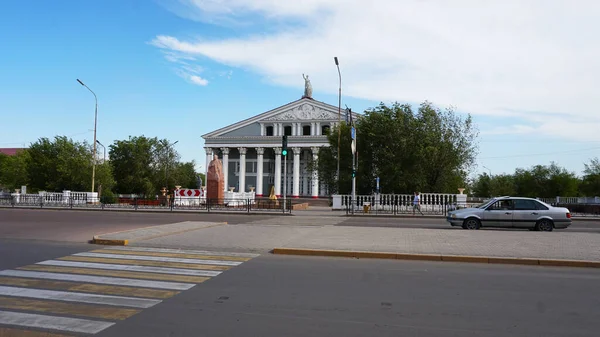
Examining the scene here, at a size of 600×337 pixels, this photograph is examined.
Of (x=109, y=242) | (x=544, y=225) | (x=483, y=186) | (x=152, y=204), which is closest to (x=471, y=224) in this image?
(x=544, y=225)

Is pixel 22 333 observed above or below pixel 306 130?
below

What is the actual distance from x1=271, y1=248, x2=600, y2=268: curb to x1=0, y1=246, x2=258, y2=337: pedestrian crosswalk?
133 cm

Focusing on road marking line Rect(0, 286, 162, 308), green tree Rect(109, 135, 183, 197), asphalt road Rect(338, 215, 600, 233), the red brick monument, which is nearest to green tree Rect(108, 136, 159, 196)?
green tree Rect(109, 135, 183, 197)

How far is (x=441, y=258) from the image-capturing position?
445 inches

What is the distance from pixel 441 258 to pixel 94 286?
7644 millimetres

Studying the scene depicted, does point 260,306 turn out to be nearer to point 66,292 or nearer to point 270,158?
point 66,292

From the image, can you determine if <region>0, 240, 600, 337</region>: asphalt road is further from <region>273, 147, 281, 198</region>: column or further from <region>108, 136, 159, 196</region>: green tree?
<region>273, 147, 281, 198</region>: column

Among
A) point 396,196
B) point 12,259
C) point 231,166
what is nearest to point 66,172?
point 231,166

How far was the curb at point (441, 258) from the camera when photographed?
10789mm

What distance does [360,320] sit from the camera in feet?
20.4

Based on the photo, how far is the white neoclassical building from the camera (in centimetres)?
7406

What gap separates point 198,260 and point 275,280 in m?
2.88

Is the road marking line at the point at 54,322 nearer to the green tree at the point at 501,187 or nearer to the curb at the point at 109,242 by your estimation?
the curb at the point at 109,242

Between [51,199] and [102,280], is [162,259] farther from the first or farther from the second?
[51,199]
